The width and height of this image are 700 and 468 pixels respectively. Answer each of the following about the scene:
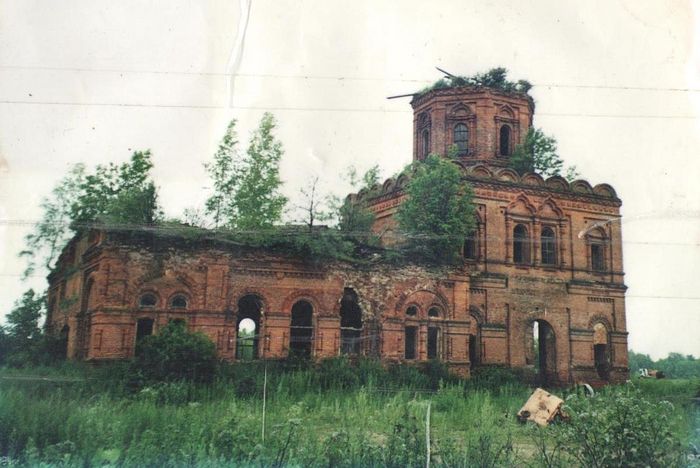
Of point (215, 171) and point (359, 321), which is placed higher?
point (215, 171)

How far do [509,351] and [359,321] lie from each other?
6.00 m

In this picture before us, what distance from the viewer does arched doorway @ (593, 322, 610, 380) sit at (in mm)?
25672

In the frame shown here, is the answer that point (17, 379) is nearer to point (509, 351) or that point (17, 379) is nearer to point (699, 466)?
point (699, 466)

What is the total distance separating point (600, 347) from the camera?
25.9 metres

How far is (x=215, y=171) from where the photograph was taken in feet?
78.2

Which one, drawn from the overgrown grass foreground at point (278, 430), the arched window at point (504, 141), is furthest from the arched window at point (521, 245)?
the overgrown grass foreground at point (278, 430)

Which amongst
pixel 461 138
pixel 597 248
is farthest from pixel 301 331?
pixel 597 248

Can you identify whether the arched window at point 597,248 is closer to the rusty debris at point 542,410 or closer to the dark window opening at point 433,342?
the dark window opening at point 433,342

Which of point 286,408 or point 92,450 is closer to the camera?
point 92,450

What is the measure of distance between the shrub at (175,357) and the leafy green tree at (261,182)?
7.93 metres

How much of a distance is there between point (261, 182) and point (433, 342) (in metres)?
8.32

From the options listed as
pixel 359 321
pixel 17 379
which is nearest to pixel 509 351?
pixel 359 321

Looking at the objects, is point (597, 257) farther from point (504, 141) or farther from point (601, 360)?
point (504, 141)

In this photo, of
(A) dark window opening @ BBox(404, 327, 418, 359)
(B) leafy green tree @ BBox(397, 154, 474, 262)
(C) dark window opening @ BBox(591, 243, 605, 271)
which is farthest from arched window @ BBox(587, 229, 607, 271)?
(A) dark window opening @ BBox(404, 327, 418, 359)
